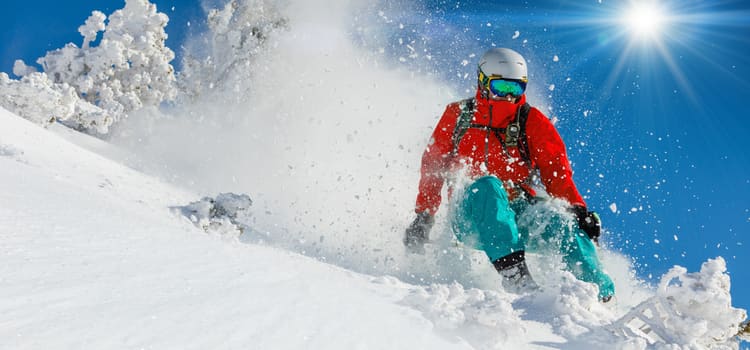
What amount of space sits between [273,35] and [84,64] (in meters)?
8.71

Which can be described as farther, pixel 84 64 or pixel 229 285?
pixel 84 64

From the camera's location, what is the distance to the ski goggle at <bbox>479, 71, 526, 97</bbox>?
16.0 feet

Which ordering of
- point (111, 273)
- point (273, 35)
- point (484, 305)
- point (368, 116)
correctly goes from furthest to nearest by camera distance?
point (273, 35) → point (368, 116) → point (484, 305) → point (111, 273)

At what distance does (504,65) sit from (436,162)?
112 centimetres

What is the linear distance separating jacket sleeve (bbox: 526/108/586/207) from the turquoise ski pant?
0.96 feet

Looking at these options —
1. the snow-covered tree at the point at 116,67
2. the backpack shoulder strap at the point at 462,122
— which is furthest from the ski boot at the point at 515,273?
the snow-covered tree at the point at 116,67

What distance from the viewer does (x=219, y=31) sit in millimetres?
26875

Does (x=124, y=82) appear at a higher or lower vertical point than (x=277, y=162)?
higher

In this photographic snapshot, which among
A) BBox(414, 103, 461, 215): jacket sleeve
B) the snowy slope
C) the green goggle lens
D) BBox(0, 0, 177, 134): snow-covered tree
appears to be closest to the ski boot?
the snowy slope

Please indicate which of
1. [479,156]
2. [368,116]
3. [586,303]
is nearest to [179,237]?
[586,303]

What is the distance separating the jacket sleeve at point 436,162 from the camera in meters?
4.88

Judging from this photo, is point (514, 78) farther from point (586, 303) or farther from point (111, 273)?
point (111, 273)

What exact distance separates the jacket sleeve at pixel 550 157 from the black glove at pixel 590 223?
0.19 m

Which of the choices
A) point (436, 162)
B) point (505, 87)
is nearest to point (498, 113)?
point (505, 87)
